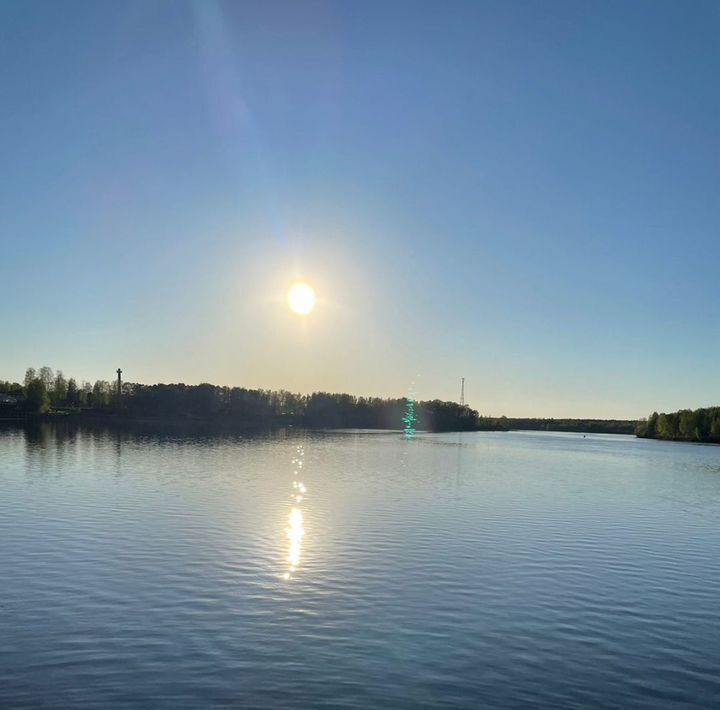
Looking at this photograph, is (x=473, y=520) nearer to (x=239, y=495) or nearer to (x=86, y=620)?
(x=239, y=495)

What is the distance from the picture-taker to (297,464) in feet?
296

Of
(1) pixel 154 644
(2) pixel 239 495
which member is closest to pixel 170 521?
(2) pixel 239 495

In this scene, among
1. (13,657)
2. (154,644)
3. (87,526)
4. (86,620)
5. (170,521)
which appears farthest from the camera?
(170,521)

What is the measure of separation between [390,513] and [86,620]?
2885 cm

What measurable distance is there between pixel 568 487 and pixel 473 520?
98.2 ft

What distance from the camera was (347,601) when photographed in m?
25.2

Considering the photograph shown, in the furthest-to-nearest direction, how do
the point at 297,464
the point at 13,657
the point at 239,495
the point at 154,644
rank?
1. the point at 297,464
2. the point at 239,495
3. the point at 154,644
4. the point at 13,657

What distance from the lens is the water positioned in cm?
1741

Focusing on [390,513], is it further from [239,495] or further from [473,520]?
[239,495]

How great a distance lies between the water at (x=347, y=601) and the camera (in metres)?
17.4

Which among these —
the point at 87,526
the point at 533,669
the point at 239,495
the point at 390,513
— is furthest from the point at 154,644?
the point at 239,495

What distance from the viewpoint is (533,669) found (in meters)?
19.0

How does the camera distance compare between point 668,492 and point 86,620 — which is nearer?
point 86,620

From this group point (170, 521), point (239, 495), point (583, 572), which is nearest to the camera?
point (583, 572)
